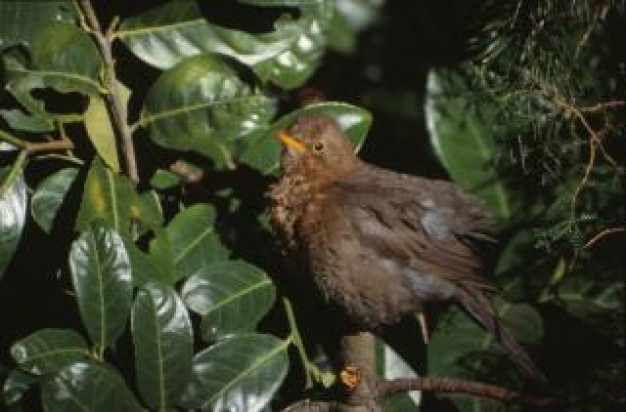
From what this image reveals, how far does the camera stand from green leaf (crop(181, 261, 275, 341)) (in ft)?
8.02

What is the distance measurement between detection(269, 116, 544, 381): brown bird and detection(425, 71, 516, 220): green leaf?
132 millimetres

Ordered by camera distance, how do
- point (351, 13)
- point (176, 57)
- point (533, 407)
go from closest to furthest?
point (533, 407), point (176, 57), point (351, 13)

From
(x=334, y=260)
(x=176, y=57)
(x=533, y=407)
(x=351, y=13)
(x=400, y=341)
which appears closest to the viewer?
(x=533, y=407)

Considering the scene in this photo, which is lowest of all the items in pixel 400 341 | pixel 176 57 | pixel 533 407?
pixel 400 341

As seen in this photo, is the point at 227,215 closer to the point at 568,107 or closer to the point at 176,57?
the point at 176,57

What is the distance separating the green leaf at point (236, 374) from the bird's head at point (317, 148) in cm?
60

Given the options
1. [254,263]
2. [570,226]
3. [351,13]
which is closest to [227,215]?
[254,263]

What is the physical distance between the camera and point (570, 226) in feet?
7.97

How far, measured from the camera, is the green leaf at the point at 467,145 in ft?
10.2

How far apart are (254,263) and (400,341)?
0.58 meters

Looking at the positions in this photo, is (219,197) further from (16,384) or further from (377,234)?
(16,384)

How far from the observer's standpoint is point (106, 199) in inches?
91.8

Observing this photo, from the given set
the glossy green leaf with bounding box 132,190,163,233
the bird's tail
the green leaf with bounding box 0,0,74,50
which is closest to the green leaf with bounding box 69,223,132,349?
the glossy green leaf with bounding box 132,190,163,233

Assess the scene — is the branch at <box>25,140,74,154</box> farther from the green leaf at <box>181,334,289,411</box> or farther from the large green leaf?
the green leaf at <box>181,334,289,411</box>
